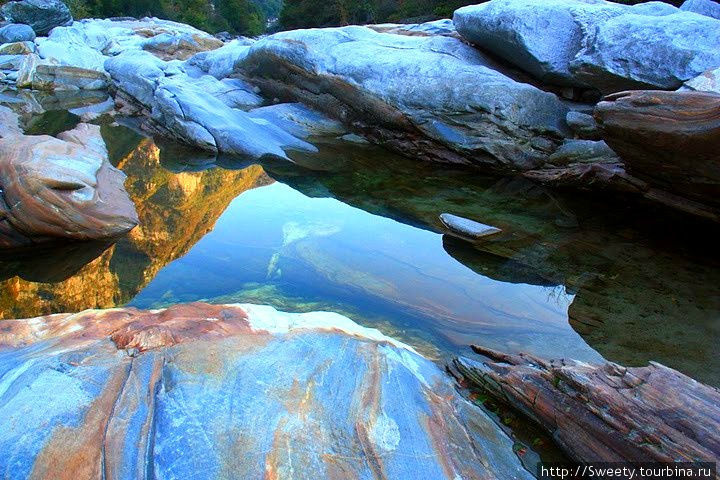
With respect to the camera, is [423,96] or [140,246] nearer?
[140,246]

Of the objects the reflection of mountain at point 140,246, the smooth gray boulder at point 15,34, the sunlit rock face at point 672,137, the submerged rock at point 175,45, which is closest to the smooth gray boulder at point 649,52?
the sunlit rock face at point 672,137

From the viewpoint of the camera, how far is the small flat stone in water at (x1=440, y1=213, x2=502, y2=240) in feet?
21.6

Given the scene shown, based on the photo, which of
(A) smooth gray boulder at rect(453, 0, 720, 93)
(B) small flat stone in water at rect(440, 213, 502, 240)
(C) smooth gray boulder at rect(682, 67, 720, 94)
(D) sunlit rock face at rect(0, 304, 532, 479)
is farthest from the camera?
(A) smooth gray boulder at rect(453, 0, 720, 93)

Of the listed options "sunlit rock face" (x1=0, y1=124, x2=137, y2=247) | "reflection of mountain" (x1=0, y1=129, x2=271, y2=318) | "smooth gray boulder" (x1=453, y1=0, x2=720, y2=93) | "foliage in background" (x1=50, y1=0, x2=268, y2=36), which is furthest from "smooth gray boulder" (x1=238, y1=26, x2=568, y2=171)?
"foliage in background" (x1=50, y1=0, x2=268, y2=36)

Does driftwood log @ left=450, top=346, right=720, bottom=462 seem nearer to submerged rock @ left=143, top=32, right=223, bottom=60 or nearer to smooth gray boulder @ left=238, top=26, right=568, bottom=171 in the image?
smooth gray boulder @ left=238, top=26, right=568, bottom=171

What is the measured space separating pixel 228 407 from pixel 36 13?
2782 centimetres

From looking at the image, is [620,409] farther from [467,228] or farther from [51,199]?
[51,199]

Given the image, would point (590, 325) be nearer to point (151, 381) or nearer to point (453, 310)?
point (453, 310)

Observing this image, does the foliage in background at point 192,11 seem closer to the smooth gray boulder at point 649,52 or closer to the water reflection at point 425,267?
the water reflection at point 425,267

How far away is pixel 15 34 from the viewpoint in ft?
68.6

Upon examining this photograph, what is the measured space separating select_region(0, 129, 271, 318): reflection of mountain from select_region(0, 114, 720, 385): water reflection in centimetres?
2

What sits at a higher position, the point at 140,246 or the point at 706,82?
the point at 706,82

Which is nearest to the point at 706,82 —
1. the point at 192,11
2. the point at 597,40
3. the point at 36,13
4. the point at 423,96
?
the point at 597,40

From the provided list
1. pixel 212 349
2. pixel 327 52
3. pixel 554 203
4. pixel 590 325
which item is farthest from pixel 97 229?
pixel 327 52
